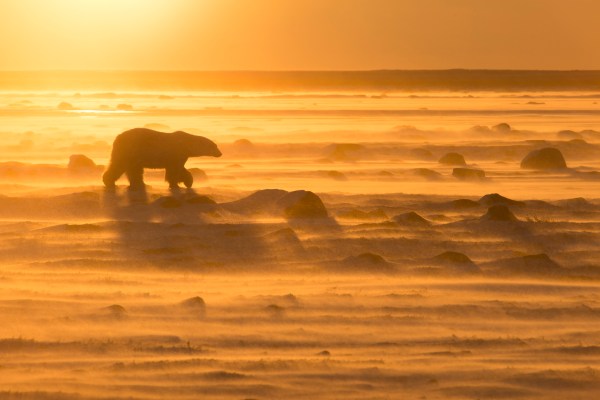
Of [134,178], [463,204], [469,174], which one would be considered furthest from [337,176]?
→ [463,204]

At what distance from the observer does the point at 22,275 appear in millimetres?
10875

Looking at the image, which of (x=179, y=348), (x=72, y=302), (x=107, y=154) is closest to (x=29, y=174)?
(x=107, y=154)

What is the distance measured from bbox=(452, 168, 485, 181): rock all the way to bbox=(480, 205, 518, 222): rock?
20.4 feet

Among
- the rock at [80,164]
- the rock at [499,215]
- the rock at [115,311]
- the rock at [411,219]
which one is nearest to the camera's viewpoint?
the rock at [115,311]

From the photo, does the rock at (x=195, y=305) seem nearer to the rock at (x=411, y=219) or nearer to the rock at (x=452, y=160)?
the rock at (x=411, y=219)

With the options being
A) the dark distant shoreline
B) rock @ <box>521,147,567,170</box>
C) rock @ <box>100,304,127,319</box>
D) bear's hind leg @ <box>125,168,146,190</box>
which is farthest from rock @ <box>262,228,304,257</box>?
the dark distant shoreline

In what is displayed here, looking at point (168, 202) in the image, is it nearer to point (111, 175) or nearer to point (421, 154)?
point (111, 175)

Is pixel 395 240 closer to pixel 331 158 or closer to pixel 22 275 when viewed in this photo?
pixel 22 275

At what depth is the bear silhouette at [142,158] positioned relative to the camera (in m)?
17.3

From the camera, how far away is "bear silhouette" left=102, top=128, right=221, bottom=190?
17328 mm

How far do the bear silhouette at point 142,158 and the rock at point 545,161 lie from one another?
26.3 feet

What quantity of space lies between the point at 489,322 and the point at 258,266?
3.15 m

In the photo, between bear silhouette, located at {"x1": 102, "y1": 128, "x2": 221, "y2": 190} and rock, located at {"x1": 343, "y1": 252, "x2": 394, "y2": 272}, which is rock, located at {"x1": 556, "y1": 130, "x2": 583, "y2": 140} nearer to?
bear silhouette, located at {"x1": 102, "y1": 128, "x2": 221, "y2": 190}

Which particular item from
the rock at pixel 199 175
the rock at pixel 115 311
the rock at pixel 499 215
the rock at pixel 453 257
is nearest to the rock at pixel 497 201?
the rock at pixel 499 215
